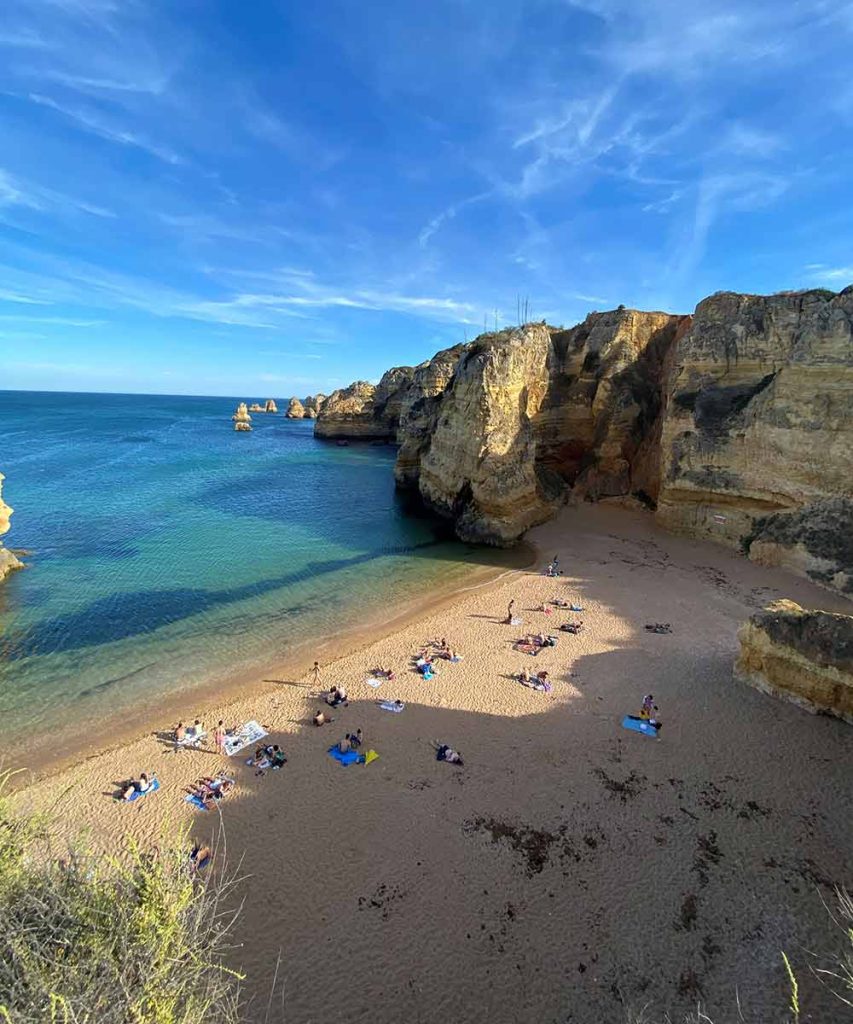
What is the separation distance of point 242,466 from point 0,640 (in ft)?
129

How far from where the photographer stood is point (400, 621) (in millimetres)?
20125

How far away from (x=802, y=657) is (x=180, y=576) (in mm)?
23576

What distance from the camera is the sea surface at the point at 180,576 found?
15.7 meters

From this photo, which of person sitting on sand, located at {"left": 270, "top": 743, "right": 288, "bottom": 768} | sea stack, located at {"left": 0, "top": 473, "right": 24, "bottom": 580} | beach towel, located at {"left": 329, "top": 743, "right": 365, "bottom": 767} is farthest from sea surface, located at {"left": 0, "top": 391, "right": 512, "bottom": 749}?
beach towel, located at {"left": 329, "top": 743, "right": 365, "bottom": 767}

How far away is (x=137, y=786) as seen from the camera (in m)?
11.4

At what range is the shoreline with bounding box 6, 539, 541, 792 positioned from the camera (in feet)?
40.7

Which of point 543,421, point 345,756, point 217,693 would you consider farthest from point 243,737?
point 543,421

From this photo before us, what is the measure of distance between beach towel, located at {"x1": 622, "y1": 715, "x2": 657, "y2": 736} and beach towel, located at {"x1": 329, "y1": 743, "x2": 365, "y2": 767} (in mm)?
7037

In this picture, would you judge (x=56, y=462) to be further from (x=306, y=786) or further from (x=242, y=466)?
(x=306, y=786)

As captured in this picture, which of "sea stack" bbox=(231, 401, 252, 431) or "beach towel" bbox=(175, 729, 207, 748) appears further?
"sea stack" bbox=(231, 401, 252, 431)

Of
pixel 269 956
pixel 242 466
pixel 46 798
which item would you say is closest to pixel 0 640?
pixel 46 798

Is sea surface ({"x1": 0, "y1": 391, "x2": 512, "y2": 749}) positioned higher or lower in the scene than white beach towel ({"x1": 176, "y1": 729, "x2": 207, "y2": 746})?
higher

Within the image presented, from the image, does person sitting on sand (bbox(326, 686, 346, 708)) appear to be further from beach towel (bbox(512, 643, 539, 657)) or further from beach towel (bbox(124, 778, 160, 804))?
beach towel (bbox(512, 643, 539, 657))

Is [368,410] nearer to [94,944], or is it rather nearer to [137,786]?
[137,786]
